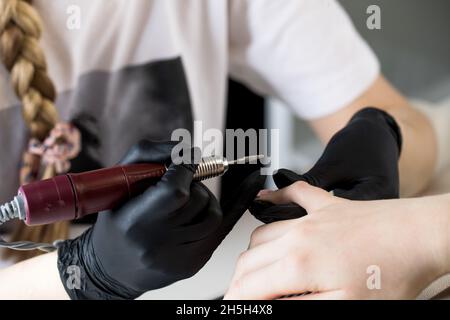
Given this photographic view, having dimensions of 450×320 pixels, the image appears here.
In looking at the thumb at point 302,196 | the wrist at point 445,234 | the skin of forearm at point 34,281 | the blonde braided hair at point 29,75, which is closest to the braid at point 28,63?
the blonde braided hair at point 29,75

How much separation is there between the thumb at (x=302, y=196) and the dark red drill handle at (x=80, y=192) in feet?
0.32

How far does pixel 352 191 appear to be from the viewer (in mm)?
415

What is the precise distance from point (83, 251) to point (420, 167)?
0.39m

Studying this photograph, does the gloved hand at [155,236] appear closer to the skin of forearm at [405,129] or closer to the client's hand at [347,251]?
the client's hand at [347,251]

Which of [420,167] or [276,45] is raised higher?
[276,45]

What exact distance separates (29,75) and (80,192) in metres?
0.21

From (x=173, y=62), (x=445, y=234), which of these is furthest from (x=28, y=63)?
(x=445, y=234)

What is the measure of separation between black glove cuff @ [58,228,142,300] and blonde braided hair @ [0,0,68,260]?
0.10 meters

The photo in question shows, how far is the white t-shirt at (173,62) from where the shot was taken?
54 centimetres

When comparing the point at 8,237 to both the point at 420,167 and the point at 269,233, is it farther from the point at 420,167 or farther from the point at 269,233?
the point at 420,167

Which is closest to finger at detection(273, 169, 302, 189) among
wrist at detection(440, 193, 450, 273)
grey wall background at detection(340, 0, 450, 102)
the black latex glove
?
the black latex glove

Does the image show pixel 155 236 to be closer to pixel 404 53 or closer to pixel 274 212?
pixel 274 212
